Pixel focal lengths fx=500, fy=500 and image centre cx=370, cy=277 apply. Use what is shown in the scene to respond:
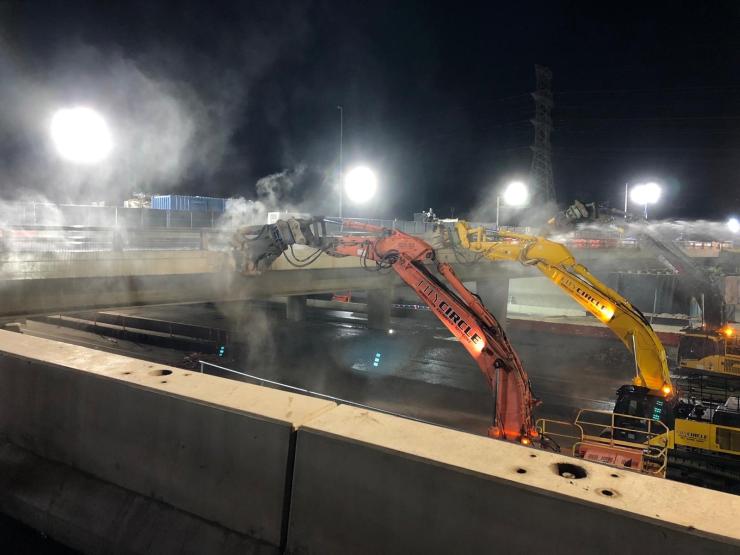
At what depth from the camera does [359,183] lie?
28859 mm

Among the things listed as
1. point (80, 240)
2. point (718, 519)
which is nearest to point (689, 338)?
point (718, 519)

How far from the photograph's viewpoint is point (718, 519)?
173cm

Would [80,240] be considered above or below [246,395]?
above

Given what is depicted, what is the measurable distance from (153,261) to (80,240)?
7.04 ft

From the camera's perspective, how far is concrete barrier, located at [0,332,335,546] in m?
2.51

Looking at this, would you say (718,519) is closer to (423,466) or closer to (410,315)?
(423,466)

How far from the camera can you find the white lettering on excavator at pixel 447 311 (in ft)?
23.5

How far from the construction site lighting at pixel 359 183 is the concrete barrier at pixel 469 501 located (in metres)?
26.7

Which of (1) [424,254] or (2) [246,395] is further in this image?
(1) [424,254]

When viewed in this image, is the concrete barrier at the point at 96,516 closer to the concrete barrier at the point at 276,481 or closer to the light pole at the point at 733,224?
the concrete barrier at the point at 276,481

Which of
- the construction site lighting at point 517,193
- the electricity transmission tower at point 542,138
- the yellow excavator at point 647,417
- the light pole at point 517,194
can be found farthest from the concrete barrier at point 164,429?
the construction site lighting at point 517,193

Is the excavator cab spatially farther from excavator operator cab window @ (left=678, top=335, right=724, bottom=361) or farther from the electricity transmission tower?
the electricity transmission tower

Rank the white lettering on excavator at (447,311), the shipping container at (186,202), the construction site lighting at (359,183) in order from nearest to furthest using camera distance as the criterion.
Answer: the white lettering on excavator at (447,311)
the shipping container at (186,202)
the construction site lighting at (359,183)

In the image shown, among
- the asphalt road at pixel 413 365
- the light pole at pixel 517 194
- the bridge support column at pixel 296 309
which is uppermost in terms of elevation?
the light pole at pixel 517 194
